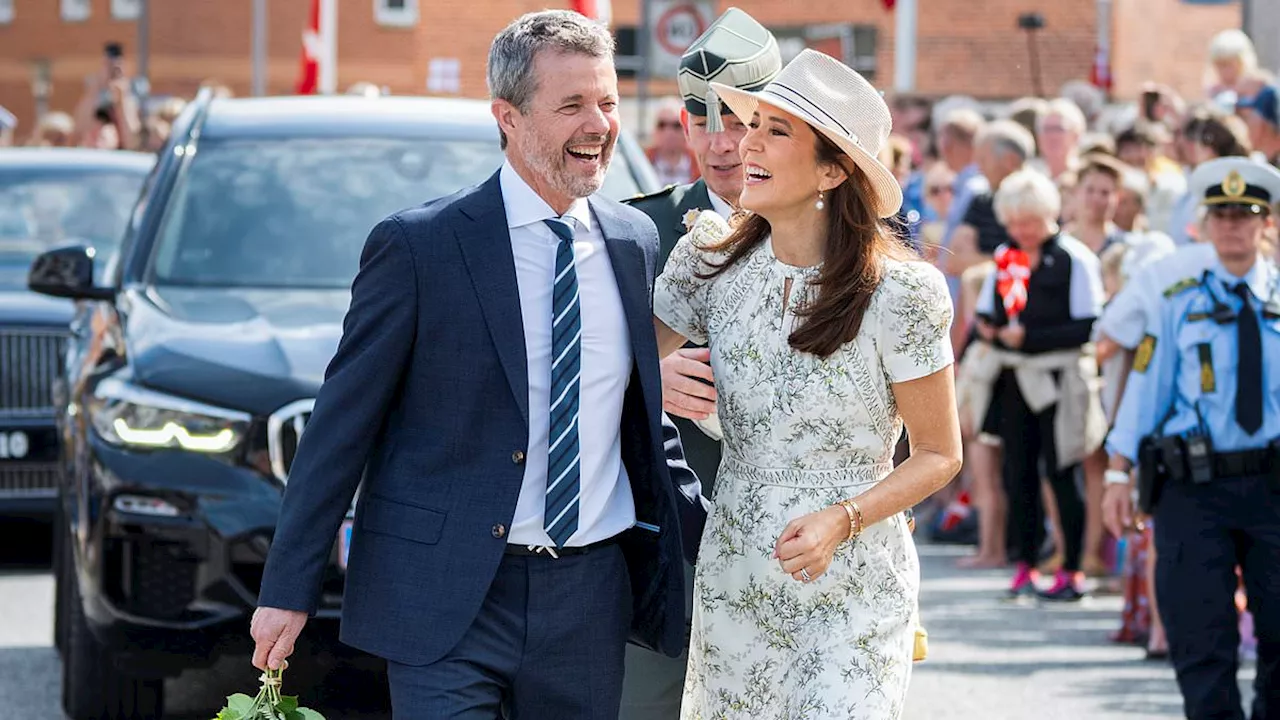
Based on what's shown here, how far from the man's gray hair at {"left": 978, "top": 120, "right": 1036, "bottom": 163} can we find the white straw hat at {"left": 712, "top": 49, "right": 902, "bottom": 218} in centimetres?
837

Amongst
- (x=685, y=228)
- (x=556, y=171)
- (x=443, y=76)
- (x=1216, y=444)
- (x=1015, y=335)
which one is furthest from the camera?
(x=443, y=76)

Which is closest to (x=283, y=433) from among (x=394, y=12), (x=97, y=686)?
(x=97, y=686)

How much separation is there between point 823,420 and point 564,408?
517 mm

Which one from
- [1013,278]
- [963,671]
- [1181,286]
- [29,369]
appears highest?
[1181,286]

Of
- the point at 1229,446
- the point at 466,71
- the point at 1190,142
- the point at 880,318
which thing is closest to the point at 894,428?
the point at 880,318

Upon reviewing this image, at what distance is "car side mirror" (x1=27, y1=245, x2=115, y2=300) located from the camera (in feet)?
26.4

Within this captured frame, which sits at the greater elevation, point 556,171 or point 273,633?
point 556,171

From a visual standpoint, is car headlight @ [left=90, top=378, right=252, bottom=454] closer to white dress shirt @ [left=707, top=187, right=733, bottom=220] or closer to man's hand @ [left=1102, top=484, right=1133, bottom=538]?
white dress shirt @ [left=707, top=187, right=733, bottom=220]

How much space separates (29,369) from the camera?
37.4 feet

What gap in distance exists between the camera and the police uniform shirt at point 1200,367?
750cm

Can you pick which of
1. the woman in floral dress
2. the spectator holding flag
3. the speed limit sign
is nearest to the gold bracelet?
the woman in floral dress

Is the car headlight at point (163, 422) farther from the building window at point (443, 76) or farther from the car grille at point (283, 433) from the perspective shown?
the building window at point (443, 76)

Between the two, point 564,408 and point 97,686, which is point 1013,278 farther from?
point 564,408

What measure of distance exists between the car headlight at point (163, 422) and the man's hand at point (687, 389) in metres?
2.60
